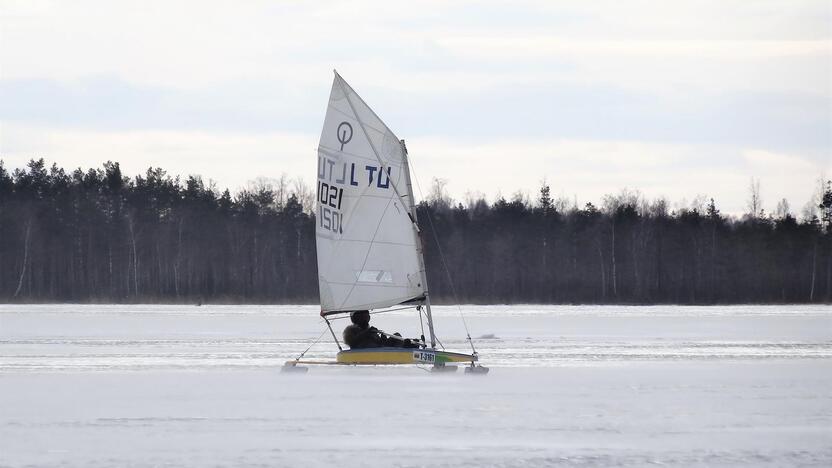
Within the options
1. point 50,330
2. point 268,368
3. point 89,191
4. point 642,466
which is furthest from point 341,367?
point 89,191

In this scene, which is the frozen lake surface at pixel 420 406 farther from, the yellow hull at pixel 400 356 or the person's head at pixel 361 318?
the person's head at pixel 361 318

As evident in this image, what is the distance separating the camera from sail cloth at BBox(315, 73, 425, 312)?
24656 mm

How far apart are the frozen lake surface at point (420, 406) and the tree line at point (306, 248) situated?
182ft

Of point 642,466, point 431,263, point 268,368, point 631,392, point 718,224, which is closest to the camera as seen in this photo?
point 642,466

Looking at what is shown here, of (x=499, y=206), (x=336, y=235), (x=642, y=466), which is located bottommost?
(x=642, y=466)

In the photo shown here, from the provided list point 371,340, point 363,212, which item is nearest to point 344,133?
point 363,212

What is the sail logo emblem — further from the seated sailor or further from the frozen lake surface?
the frozen lake surface

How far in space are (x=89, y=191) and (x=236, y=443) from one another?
8305cm

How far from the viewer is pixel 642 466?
43.5 feet

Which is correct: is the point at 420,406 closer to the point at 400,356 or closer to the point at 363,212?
the point at 400,356

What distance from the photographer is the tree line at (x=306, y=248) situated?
87.6 m

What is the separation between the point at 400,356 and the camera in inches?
917

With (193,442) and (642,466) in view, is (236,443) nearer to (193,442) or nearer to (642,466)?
(193,442)

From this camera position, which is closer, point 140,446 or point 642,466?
point 642,466
